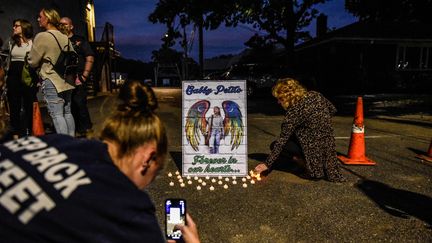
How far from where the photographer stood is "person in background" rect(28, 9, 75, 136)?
16.2 feet

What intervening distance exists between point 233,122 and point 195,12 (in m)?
19.6

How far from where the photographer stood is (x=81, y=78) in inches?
243

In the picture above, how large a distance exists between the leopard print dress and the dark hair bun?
3238mm

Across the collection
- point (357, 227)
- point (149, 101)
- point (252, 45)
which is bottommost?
point (357, 227)

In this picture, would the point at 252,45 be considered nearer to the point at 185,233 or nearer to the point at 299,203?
the point at 299,203

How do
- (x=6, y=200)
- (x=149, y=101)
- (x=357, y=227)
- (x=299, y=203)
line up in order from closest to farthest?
(x=6, y=200)
(x=149, y=101)
(x=357, y=227)
(x=299, y=203)

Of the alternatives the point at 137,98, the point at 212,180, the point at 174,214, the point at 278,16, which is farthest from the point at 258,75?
the point at 137,98

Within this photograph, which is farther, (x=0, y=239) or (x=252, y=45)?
(x=252, y=45)

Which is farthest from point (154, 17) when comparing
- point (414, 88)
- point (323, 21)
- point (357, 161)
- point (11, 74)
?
point (357, 161)

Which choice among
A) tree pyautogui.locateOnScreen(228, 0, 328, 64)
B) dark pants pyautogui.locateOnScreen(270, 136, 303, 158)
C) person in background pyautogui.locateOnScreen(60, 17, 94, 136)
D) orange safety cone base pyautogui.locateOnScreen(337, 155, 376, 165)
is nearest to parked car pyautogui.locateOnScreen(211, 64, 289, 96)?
tree pyautogui.locateOnScreen(228, 0, 328, 64)

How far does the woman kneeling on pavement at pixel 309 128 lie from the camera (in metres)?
4.87

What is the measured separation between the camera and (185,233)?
6.13 feet

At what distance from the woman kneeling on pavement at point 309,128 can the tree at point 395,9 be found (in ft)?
69.9

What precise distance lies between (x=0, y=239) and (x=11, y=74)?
6005 millimetres
